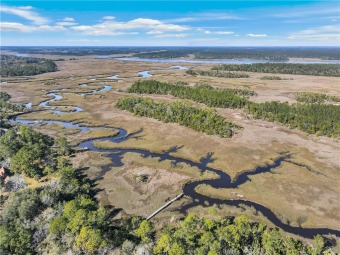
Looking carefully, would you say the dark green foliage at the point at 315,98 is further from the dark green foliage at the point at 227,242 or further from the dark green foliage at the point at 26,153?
the dark green foliage at the point at 26,153

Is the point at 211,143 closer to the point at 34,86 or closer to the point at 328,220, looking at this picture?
the point at 328,220

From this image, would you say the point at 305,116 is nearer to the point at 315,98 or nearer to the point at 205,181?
the point at 315,98

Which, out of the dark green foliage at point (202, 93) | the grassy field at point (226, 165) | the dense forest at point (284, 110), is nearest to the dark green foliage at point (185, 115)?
the grassy field at point (226, 165)

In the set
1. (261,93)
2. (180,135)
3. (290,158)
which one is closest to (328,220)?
(290,158)

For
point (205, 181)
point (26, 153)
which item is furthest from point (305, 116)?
point (26, 153)

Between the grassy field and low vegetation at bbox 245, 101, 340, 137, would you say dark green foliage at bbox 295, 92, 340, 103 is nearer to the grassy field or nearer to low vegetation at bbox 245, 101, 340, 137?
low vegetation at bbox 245, 101, 340, 137
